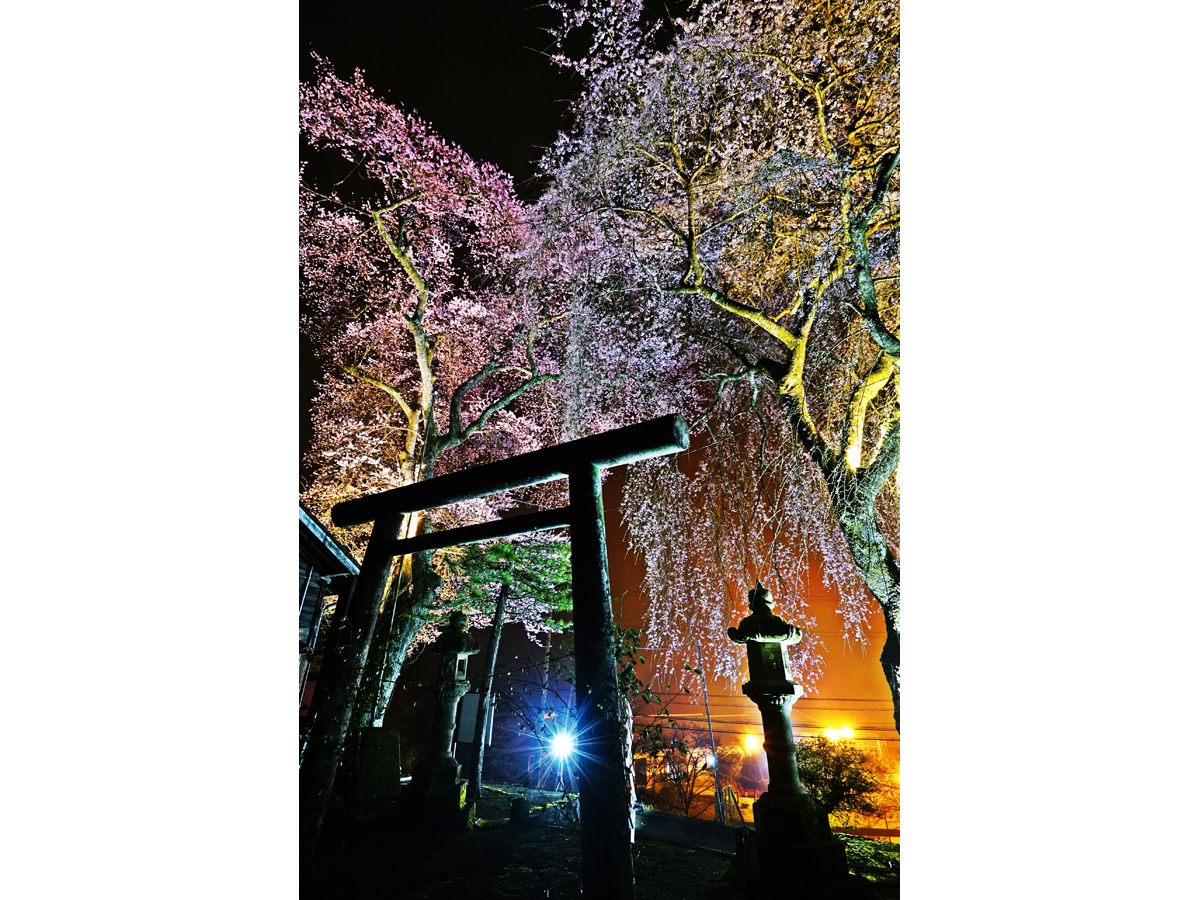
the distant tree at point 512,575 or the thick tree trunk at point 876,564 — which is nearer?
the thick tree trunk at point 876,564

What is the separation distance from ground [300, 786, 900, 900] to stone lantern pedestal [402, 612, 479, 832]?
20cm

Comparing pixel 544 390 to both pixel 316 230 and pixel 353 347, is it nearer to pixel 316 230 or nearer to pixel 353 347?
pixel 353 347

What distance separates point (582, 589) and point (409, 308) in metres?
6.46

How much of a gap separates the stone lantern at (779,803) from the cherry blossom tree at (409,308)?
3908mm

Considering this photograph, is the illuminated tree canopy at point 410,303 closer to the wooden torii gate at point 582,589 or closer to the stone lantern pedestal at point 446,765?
A: the stone lantern pedestal at point 446,765

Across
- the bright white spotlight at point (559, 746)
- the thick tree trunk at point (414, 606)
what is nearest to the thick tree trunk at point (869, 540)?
the bright white spotlight at point (559, 746)

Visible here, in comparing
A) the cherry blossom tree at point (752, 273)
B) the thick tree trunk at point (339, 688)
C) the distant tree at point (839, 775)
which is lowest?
the distant tree at point (839, 775)

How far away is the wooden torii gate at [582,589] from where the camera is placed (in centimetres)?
167

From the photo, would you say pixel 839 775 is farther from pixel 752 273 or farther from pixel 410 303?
pixel 410 303

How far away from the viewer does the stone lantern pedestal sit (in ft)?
13.5

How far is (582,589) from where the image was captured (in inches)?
76.8

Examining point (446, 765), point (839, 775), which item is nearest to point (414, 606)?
point (446, 765)

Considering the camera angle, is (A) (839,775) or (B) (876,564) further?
(A) (839,775)
